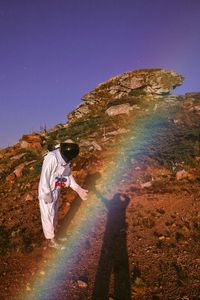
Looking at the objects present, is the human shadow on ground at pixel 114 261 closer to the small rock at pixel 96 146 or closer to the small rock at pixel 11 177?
the small rock at pixel 96 146

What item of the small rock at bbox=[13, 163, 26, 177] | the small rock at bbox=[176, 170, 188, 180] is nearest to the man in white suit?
the small rock at bbox=[176, 170, 188, 180]

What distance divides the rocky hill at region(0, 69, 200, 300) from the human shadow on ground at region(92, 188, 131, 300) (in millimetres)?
20

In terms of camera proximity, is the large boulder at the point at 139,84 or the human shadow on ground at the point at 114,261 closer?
the human shadow on ground at the point at 114,261

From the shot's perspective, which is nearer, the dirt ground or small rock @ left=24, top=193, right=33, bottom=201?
the dirt ground

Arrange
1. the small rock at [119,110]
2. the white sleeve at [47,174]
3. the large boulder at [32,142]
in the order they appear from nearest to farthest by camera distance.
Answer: the white sleeve at [47,174] → the large boulder at [32,142] → the small rock at [119,110]

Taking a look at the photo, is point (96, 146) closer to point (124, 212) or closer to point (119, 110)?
point (124, 212)

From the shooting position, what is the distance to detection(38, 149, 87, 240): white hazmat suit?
555 cm

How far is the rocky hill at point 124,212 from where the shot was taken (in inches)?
190

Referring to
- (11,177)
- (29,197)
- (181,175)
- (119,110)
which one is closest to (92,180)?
(29,197)

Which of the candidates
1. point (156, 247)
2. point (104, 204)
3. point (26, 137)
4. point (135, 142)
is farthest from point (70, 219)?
point (26, 137)

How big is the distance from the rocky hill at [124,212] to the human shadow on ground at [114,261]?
0.07 feet

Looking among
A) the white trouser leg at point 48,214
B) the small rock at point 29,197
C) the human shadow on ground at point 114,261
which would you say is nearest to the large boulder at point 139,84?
the small rock at point 29,197

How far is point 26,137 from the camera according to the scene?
60.8ft

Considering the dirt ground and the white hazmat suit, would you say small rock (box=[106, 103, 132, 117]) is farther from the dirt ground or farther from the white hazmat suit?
the white hazmat suit
